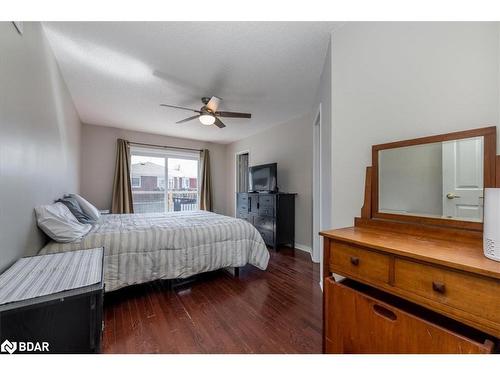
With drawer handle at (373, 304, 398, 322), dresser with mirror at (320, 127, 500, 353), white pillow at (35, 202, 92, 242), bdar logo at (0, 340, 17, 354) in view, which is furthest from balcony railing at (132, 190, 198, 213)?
drawer handle at (373, 304, 398, 322)

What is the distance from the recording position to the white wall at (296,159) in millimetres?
3566

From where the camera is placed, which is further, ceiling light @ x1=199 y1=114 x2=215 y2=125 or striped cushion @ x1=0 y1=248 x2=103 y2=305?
ceiling light @ x1=199 y1=114 x2=215 y2=125

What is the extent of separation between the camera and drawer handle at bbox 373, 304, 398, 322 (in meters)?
0.89

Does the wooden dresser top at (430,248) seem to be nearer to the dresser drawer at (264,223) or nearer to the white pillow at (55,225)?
the white pillow at (55,225)

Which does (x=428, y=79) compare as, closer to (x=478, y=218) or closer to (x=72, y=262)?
(x=478, y=218)

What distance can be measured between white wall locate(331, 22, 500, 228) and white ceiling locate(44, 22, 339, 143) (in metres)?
0.46

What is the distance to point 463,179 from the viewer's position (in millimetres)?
1021

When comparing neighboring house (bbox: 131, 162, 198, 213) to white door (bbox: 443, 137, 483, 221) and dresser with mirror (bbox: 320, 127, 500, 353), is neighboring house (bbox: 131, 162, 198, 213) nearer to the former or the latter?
dresser with mirror (bbox: 320, 127, 500, 353)

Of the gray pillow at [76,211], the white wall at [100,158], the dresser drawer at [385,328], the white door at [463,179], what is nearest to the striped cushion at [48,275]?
→ the gray pillow at [76,211]

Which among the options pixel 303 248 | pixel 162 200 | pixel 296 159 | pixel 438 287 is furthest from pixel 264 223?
pixel 438 287

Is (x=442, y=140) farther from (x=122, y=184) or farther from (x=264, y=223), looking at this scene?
(x=122, y=184)

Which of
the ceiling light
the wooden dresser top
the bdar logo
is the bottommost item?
the bdar logo

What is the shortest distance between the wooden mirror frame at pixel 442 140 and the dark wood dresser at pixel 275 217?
2243 millimetres
